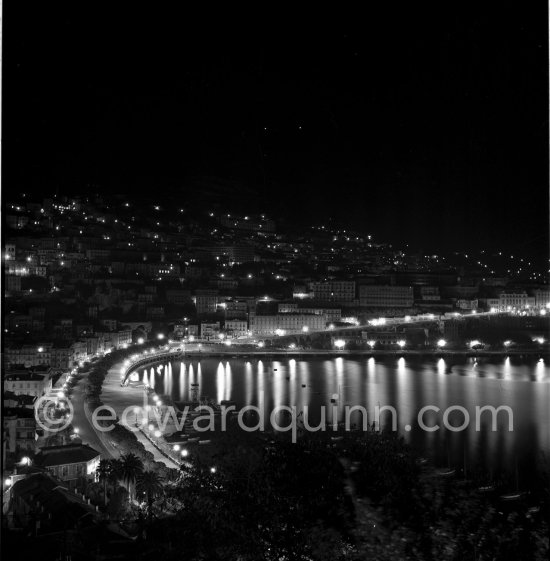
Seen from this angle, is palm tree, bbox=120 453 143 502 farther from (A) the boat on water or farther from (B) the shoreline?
(B) the shoreline

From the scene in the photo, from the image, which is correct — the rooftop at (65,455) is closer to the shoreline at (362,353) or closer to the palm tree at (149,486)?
the palm tree at (149,486)

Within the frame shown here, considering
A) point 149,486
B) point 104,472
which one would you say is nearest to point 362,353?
point 104,472

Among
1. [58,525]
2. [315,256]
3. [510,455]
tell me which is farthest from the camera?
[315,256]

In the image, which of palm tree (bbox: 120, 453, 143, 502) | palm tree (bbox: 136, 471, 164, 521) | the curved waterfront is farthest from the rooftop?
the curved waterfront

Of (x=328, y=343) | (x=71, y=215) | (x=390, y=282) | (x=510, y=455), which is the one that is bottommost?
(x=510, y=455)

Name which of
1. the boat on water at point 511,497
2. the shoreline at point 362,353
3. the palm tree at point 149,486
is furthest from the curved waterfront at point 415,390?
the palm tree at point 149,486

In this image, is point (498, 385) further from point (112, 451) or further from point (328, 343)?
point (112, 451)

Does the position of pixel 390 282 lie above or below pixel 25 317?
above

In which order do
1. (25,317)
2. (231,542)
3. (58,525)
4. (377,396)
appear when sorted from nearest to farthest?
(231,542), (58,525), (377,396), (25,317)

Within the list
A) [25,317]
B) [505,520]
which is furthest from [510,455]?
[25,317]

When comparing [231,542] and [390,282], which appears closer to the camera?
[231,542]
